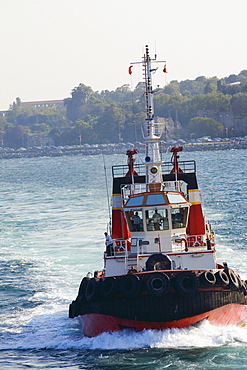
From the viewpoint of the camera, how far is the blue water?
22094 millimetres

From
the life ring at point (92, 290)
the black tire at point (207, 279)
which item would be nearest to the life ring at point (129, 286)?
the life ring at point (92, 290)

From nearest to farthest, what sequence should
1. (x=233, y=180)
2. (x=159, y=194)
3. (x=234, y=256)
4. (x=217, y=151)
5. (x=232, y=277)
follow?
(x=232, y=277), (x=159, y=194), (x=234, y=256), (x=233, y=180), (x=217, y=151)

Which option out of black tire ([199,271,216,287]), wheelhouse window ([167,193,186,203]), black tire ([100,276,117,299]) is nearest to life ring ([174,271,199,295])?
black tire ([199,271,216,287])

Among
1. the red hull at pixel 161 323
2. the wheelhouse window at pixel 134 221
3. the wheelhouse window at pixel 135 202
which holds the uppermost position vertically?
the wheelhouse window at pixel 135 202

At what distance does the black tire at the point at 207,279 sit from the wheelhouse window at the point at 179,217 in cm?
284

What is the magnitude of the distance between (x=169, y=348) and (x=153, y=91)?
8518mm

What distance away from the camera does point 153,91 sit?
26.1m

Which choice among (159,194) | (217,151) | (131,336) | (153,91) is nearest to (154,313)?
(131,336)

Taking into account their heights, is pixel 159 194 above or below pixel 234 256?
above

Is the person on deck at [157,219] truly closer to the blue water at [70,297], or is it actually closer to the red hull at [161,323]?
the red hull at [161,323]

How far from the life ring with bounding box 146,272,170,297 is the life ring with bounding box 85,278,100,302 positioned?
1.72 m

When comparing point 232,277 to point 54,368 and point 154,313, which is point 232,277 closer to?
point 154,313

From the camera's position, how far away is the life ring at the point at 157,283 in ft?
72.7

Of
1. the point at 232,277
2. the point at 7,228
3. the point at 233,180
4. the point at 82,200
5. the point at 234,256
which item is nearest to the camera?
the point at 232,277
